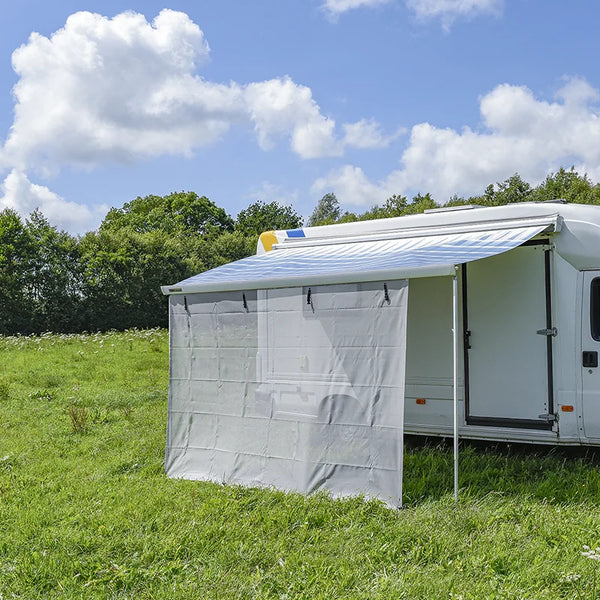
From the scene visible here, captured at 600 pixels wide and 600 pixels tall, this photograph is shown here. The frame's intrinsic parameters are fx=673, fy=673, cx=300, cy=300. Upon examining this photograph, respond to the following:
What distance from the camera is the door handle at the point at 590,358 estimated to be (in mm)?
6754

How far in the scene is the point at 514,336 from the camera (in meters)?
7.25

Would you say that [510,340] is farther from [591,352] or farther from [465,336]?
[591,352]

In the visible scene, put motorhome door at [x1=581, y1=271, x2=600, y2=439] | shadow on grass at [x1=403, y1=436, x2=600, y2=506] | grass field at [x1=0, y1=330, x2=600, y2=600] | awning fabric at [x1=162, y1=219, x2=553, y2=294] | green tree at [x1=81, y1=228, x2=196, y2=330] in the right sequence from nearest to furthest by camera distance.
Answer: grass field at [x1=0, y1=330, x2=600, y2=600] < shadow on grass at [x1=403, y1=436, x2=600, y2=506] < awning fabric at [x1=162, y1=219, x2=553, y2=294] < motorhome door at [x1=581, y1=271, x2=600, y2=439] < green tree at [x1=81, y1=228, x2=196, y2=330]

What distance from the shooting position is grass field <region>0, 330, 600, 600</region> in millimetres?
4512

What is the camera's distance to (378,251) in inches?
301

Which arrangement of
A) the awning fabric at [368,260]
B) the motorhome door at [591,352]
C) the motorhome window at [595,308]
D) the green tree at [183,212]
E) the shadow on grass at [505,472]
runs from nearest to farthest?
the shadow on grass at [505,472], the awning fabric at [368,260], the motorhome door at [591,352], the motorhome window at [595,308], the green tree at [183,212]

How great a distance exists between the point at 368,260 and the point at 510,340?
1785 millimetres

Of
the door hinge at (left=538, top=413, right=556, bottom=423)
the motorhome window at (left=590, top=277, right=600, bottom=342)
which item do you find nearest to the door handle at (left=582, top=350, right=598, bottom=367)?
the motorhome window at (left=590, top=277, right=600, bottom=342)

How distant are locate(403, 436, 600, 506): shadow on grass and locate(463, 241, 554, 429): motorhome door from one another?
0.43 m

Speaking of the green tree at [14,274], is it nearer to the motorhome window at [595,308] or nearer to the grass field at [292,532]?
the grass field at [292,532]

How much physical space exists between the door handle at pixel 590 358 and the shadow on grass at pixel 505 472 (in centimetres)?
103

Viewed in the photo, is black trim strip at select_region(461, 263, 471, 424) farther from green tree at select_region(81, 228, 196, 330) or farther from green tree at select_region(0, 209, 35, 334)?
green tree at select_region(81, 228, 196, 330)

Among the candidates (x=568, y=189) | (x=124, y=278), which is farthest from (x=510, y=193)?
(x=124, y=278)

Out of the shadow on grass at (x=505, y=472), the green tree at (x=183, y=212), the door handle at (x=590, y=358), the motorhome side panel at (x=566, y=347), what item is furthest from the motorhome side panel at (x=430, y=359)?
the green tree at (x=183, y=212)
